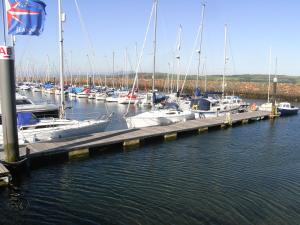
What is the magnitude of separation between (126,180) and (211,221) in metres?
5.63

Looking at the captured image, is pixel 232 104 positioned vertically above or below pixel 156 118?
above

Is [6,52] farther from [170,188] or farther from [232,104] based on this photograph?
[232,104]

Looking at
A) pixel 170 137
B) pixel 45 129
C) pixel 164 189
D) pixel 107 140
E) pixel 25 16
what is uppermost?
pixel 25 16

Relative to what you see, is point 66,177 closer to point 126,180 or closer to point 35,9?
point 126,180

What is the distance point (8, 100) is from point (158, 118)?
56.5ft

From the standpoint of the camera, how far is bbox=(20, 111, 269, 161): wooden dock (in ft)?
65.1

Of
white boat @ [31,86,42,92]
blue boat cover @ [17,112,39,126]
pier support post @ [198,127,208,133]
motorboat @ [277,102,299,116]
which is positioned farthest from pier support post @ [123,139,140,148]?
white boat @ [31,86,42,92]

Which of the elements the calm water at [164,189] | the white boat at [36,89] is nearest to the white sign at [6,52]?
the calm water at [164,189]

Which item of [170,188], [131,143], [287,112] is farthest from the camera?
[287,112]

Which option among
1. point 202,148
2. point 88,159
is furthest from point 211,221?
point 202,148

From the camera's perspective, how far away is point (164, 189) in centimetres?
1625

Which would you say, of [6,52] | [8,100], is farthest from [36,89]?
[6,52]

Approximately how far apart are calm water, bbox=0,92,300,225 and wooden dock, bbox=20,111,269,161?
2.66ft

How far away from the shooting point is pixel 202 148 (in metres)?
25.4
